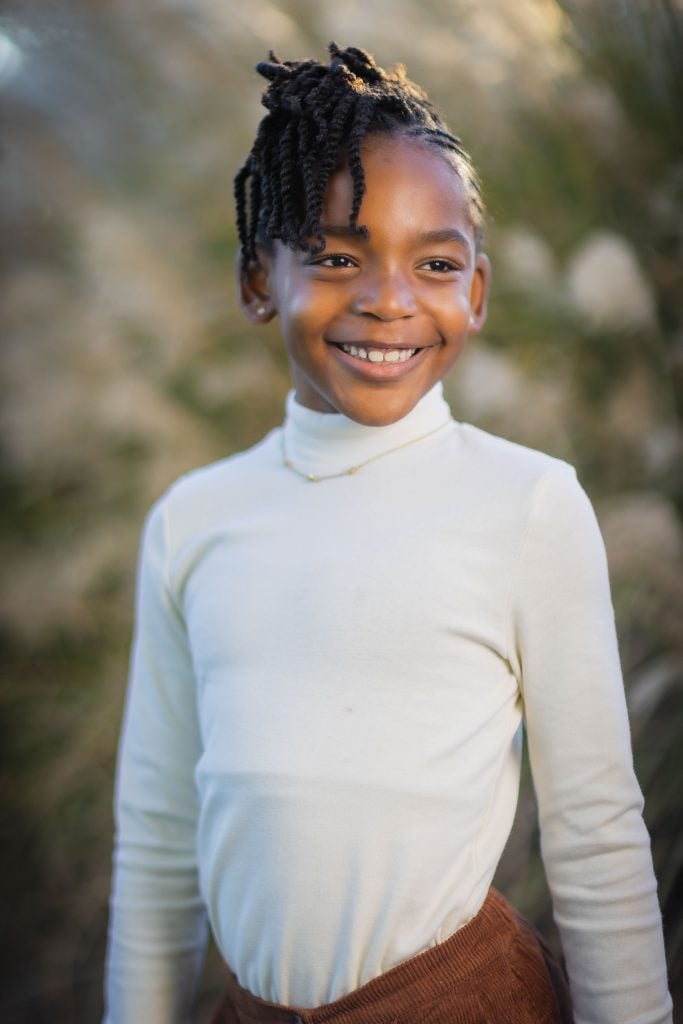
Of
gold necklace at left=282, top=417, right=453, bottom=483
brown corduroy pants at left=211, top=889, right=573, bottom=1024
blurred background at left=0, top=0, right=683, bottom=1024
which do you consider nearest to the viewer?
brown corduroy pants at left=211, top=889, right=573, bottom=1024

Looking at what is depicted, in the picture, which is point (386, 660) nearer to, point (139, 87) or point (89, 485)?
point (89, 485)

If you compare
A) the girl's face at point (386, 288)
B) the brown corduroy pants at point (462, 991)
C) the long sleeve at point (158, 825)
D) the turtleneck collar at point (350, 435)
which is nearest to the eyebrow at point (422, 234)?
the girl's face at point (386, 288)

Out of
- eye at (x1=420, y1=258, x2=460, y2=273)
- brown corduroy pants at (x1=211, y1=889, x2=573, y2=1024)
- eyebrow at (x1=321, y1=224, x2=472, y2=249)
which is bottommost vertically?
brown corduroy pants at (x1=211, y1=889, x2=573, y2=1024)

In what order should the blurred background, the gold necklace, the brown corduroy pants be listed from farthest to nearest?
the blurred background
the gold necklace
the brown corduroy pants

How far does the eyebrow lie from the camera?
2.32 ft

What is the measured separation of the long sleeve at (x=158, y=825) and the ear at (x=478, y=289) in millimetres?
322

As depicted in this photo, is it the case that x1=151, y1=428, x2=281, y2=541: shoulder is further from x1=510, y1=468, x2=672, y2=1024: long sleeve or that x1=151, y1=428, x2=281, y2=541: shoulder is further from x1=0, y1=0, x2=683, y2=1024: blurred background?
x1=0, y1=0, x2=683, y2=1024: blurred background

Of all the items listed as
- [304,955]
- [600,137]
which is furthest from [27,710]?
[600,137]

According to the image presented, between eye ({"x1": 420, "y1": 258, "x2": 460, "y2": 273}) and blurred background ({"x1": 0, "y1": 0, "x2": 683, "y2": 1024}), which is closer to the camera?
eye ({"x1": 420, "y1": 258, "x2": 460, "y2": 273})

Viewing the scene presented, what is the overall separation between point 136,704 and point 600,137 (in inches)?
37.9

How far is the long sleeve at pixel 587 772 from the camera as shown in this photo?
69 centimetres

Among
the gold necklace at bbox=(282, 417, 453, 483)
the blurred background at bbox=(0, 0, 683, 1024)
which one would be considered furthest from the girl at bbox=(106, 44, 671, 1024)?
the blurred background at bbox=(0, 0, 683, 1024)

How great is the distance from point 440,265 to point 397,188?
7cm

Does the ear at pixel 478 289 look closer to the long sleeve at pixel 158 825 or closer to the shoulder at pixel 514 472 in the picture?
the shoulder at pixel 514 472
